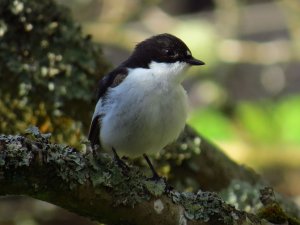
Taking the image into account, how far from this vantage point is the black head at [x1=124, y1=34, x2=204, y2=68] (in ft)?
12.2

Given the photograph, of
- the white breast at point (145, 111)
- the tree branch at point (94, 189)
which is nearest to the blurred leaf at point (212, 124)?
the white breast at point (145, 111)

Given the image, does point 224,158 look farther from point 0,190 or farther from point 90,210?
point 0,190

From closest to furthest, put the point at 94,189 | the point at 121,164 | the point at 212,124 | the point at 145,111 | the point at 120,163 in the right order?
1. the point at 94,189
2. the point at 121,164
3. the point at 120,163
4. the point at 145,111
5. the point at 212,124

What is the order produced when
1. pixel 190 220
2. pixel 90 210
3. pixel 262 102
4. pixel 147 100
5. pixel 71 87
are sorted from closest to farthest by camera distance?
pixel 90 210 < pixel 190 220 < pixel 147 100 < pixel 71 87 < pixel 262 102

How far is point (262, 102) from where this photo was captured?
611cm

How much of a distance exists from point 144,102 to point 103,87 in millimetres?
396

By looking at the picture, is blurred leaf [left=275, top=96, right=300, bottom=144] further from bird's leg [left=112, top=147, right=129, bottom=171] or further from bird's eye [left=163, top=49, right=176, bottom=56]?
bird's leg [left=112, top=147, right=129, bottom=171]

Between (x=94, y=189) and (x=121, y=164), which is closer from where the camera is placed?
(x=94, y=189)

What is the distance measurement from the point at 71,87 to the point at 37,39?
1.14 ft

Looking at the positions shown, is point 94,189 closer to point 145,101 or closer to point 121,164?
point 121,164

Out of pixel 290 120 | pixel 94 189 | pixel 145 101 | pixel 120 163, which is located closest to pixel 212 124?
pixel 290 120

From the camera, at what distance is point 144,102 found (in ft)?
11.2

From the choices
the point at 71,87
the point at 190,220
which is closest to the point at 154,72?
the point at 71,87

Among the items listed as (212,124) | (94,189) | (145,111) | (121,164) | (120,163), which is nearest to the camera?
(94,189)
